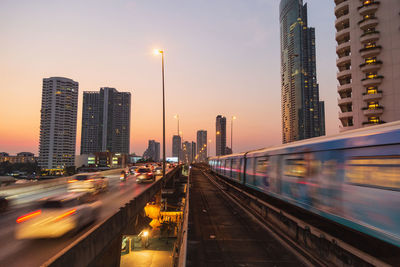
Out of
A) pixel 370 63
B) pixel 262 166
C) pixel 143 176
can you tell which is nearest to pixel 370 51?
pixel 370 63

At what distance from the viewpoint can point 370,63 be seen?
40.8m

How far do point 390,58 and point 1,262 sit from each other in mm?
54145

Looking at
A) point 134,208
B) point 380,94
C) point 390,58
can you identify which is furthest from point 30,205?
point 390,58

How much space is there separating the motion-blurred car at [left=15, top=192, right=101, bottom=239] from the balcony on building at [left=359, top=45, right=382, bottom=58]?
50493 millimetres

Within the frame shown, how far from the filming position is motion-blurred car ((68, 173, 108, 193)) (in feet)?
43.3

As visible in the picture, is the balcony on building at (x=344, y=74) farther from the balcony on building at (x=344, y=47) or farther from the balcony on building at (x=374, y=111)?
the balcony on building at (x=374, y=111)

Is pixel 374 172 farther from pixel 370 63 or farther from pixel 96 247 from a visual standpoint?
pixel 370 63

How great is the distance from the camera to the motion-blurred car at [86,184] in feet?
43.3

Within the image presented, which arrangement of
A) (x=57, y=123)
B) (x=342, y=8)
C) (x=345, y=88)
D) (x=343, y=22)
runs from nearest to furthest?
(x=345, y=88) → (x=343, y=22) → (x=342, y=8) → (x=57, y=123)

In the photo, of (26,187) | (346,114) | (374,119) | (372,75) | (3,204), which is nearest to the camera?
(3,204)

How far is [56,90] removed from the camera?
183500 mm

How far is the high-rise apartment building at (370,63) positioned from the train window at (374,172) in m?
41.1

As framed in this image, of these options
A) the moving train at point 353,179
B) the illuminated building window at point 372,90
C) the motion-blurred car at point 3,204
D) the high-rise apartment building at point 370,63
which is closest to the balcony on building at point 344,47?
the high-rise apartment building at point 370,63

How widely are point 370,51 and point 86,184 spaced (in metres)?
50.1
